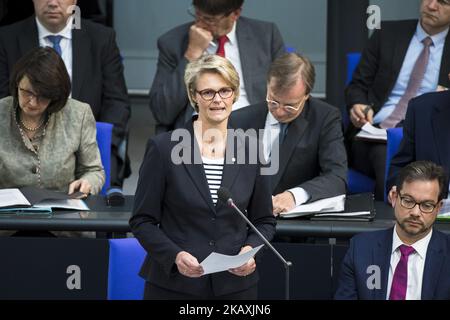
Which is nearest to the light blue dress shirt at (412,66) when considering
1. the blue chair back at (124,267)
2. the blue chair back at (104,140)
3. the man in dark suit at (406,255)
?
the blue chair back at (104,140)

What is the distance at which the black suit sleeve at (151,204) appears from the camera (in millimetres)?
3582

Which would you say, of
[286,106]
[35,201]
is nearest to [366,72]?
[286,106]

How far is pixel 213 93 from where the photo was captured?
3645 mm

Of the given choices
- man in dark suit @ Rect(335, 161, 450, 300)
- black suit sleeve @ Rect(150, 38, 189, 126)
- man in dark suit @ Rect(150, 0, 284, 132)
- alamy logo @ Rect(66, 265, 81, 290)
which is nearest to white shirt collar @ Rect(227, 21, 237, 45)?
man in dark suit @ Rect(150, 0, 284, 132)

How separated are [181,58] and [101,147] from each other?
729 millimetres

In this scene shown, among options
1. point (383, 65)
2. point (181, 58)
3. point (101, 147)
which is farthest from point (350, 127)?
point (101, 147)

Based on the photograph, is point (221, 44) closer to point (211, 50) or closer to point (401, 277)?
point (211, 50)

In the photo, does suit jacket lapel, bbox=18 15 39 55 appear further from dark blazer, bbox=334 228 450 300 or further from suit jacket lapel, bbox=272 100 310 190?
dark blazer, bbox=334 228 450 300

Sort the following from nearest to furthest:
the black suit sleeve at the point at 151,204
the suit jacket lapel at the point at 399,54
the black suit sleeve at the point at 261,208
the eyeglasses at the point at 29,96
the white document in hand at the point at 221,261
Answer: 1. the white document in hand at the point at 221,261
2. the black suit sleeve at the point at 151,204
3. the black suit sleeve at the point at 261,208
4. the eyeglasses at the point at 29,96
5. the suit jacket lapel at the point at 399,54

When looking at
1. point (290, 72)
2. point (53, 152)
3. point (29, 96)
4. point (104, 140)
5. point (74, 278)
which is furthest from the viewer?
point (104, 140)

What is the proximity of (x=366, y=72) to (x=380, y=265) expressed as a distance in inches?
82.8

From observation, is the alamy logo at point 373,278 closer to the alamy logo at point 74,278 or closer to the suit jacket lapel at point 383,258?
the suit jacket lapel at point 383,258

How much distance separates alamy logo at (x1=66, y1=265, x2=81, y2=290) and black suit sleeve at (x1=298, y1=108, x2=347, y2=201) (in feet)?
3.21

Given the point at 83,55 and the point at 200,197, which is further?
the point at 83,55
